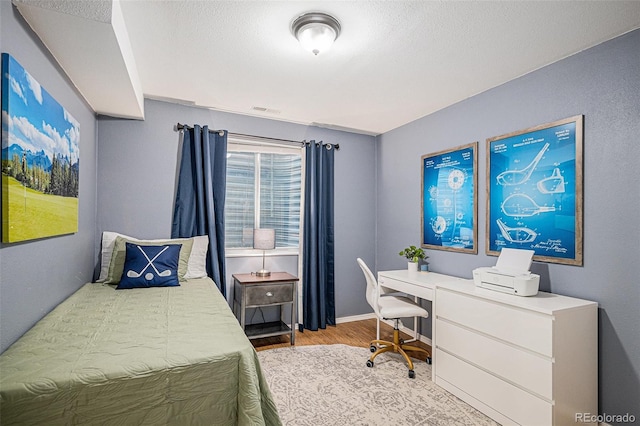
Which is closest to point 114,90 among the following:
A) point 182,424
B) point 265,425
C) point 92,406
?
point 92,406

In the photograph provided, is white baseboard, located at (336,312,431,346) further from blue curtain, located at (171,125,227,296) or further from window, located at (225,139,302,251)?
blue curtain, located at (171,125,227,296)

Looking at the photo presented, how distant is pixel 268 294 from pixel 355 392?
1.35 meters

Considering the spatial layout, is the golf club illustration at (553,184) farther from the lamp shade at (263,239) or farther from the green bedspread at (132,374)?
the lamp shade at (263,239)

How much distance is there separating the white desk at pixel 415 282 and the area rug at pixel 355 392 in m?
0.59

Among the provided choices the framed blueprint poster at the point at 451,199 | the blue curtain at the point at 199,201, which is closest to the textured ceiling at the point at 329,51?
the blue curtain at the point at 199,201

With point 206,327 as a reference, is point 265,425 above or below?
below

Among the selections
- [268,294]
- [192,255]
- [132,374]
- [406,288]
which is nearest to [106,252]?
[192,255]

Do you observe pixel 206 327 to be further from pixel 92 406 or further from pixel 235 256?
pixel 235 256

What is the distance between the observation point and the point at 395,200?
4250 millimetres

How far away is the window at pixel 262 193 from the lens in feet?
13.0

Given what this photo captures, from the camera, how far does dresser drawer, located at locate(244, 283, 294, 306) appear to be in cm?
341

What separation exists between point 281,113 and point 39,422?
3.27 metres

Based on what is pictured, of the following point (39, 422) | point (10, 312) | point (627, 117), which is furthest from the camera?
point (627, 117)

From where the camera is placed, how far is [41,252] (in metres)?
1.90
